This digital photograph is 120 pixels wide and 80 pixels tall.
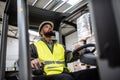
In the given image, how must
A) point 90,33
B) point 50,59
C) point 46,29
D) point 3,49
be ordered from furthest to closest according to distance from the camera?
point 90,33 < point 3,49 < point 46,29 < point 50,59

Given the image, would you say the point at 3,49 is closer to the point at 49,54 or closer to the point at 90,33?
→ the point at 49,54

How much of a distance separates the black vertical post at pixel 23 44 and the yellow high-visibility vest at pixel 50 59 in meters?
0.74

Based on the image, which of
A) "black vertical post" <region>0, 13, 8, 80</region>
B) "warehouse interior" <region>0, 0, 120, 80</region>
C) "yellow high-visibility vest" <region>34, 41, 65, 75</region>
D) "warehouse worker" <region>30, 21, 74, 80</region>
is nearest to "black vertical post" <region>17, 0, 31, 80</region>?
"warehouse interior" <region>0, 0, 120, 80</region>

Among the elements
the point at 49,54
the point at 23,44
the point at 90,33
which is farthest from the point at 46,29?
the point at 23,44

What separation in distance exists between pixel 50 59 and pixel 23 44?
809 millimetres

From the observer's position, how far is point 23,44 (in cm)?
131

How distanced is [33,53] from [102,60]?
168cm

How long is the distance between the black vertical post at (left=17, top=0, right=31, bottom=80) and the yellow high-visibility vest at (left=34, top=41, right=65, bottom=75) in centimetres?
74

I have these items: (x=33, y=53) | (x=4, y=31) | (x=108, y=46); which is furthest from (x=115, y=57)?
(x=4, y=31)

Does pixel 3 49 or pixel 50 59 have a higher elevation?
pixel 3 49

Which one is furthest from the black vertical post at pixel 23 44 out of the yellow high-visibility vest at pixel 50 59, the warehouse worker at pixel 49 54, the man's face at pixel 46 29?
the man's face at pixel 46 29

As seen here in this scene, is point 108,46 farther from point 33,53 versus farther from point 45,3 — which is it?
point 45,3

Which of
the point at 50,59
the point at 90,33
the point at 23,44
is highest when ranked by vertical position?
the point at 90,33

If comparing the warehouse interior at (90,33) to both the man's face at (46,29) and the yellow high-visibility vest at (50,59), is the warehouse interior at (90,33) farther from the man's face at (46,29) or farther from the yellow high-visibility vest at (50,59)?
the man's face at (46,29)
